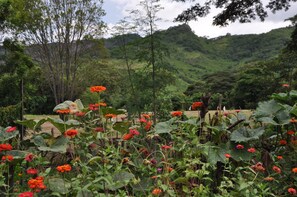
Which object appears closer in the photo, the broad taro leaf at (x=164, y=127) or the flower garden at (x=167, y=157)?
the flower garden at (x=167, y=157)

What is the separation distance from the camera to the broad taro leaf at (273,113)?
10.4ft

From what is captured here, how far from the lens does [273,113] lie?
327cm

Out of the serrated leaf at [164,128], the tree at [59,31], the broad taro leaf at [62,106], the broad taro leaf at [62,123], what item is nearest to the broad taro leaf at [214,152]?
the serrated leaf at [164,128]

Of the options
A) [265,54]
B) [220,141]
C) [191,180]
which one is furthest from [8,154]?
[265,54]

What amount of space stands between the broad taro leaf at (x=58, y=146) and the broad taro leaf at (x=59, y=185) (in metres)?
0.24

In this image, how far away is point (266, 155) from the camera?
2977 millimetres

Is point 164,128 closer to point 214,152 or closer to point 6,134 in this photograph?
point 214,152

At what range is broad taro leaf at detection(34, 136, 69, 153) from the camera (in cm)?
261

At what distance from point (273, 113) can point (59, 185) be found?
189cm

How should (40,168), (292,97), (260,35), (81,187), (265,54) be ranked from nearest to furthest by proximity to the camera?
(81,187) → (40,168) → (292,97) → (265,54) → (260,35)

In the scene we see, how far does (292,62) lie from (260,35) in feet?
209

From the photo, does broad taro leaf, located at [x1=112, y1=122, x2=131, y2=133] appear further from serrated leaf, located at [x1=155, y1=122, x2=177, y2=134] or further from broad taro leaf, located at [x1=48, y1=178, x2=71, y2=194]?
broad taro leaf, located at [x1=48, y1=178, x2=71, y2=194]

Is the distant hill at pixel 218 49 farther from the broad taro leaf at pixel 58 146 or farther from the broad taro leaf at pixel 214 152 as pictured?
the broad taro leaf at pixel 58 146

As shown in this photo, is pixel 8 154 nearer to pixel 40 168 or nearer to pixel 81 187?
pixel 40 168
